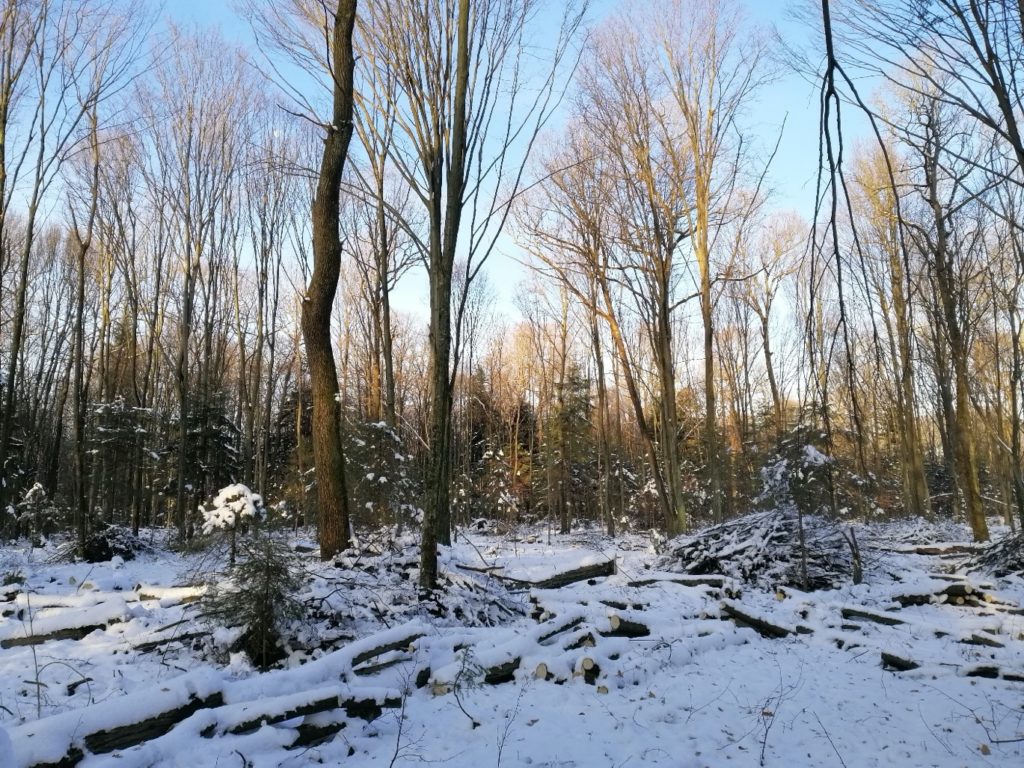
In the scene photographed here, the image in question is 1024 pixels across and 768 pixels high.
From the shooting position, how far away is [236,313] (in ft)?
64.6

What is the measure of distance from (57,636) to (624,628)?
4769 millimetres

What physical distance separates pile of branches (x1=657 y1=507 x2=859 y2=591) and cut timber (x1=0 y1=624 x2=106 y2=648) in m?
7.25

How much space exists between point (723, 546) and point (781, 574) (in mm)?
1014

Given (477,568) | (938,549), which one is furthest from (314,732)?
(938,549)

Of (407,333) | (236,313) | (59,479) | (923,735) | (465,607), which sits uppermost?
(407,333)

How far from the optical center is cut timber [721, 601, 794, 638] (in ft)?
19.4

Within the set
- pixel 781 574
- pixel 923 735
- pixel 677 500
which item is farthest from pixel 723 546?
pixel 923 735

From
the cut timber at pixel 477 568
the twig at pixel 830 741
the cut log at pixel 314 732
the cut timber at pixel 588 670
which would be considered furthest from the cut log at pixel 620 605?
the cut log at pixel 314 732

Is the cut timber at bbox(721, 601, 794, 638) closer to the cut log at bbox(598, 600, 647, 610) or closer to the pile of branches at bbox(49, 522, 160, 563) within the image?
the cut log at bbox(598, 600, 647, 610)

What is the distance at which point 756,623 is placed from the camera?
19.8ft

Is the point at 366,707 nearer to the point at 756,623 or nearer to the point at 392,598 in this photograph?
the point at 392,598

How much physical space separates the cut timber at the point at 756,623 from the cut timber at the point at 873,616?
36.3 inches

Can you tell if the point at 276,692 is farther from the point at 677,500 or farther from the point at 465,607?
the point at 677,500

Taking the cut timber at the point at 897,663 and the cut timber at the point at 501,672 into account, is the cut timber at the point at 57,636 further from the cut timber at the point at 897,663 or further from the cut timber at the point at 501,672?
the cut timber at the point at 897,663
